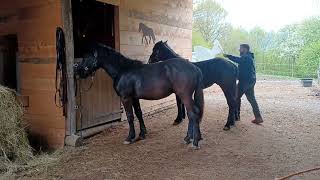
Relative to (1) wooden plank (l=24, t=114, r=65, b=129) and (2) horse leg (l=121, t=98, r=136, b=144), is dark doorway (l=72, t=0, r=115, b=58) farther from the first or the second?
(1) wooden plank (l=24, t=114, r=65, b=129)

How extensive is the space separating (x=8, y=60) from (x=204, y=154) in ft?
12.1

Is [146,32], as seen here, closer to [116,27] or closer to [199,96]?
[116,27]

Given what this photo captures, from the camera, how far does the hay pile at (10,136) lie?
4.77 m

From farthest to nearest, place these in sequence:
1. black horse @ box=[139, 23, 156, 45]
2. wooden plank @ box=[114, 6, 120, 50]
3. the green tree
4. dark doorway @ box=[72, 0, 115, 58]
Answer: the green tree < black horse @ box=[139, 23, 156, 45] < dark doorway @ box=[72, 0, 115, 58] < wooden plank @ box=[114, 6, 120, 50]

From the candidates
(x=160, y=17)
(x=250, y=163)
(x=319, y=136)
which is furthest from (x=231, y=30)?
(x=250, y=163)

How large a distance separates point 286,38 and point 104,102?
22.0 m

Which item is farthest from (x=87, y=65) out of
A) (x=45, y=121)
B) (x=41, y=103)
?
(x=45, y=121)

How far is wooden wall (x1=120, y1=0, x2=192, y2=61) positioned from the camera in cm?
682

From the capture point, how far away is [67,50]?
5375 mm

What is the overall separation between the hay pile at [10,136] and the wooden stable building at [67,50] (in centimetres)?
63

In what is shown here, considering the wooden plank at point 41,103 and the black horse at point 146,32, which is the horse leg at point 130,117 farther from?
the black horse at point 146,32

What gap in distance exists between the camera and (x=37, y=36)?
218 inches

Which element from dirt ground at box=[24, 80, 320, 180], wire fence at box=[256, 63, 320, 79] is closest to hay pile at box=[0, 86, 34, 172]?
dirt ground at box=[24, 80, 320, 180]

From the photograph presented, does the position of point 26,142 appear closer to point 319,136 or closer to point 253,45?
point 319,136
